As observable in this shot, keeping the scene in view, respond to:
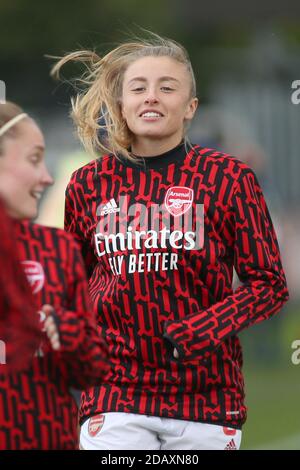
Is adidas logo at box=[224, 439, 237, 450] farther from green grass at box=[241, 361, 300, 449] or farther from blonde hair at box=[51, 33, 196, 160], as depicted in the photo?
green grass at box=[241, 361, 300, 449]

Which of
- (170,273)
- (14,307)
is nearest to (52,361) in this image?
(14,307)

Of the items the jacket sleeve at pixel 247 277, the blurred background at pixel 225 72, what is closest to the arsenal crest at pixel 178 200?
the jacket sleeve at pixel 247 277

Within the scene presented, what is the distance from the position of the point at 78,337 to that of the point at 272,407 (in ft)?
28.6

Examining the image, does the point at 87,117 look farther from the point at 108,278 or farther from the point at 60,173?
the point at 60,173

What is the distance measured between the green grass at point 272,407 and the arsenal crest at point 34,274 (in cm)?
578

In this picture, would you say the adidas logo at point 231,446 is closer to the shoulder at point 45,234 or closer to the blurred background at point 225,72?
the shoulder at point 45,234

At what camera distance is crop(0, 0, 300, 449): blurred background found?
18.1m

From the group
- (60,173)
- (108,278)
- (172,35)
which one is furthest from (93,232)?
(172,35)

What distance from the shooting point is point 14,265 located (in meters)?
4.72

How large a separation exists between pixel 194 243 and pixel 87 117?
880 mm

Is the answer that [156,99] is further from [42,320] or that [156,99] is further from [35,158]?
[42,320]

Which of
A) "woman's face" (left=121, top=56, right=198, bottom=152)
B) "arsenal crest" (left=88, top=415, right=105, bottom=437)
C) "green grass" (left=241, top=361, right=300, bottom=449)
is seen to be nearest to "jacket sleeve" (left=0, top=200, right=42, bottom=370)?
"arsenal crest" (left=88, top=415, right=105, bottom=437)

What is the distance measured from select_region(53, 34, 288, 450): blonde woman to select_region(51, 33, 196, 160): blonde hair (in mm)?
64

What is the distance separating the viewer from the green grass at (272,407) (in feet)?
36.7
